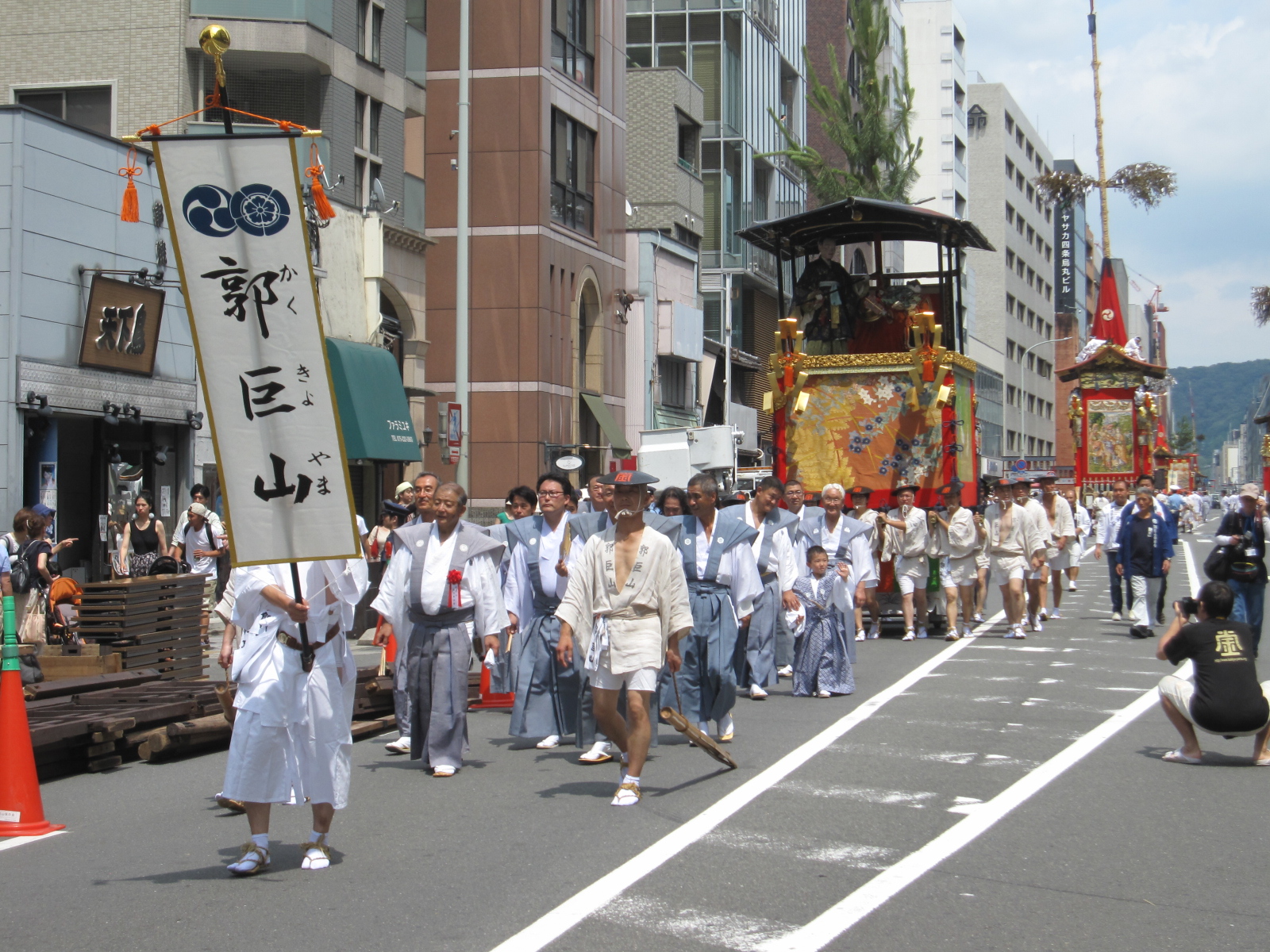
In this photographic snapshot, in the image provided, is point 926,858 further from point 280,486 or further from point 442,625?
point 442,625

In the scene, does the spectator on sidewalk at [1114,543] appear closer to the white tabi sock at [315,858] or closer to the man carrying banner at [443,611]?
the man carrying banner at [443,611]

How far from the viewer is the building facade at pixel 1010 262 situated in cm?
8969

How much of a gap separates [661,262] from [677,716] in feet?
113

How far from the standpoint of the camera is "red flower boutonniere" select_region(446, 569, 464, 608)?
8859 millimetres

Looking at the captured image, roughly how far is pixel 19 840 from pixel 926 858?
450 cm

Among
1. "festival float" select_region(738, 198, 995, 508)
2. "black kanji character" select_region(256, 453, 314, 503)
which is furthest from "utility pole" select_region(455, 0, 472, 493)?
"black kanji character" select_region(256, 453, 314, 503)

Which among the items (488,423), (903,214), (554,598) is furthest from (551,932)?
(488,423)

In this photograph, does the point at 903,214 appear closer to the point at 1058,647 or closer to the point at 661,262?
the point at 1058,647

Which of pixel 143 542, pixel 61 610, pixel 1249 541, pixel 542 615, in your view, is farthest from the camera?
pixel 143 542

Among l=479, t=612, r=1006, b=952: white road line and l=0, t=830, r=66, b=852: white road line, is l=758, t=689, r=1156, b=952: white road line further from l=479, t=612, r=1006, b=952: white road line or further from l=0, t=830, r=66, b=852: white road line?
l=0, t=830, r=66, b=852: white road line

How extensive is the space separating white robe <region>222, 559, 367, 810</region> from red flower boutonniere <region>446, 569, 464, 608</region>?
7.17ft

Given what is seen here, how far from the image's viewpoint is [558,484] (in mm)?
10570

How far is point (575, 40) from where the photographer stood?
34188mm

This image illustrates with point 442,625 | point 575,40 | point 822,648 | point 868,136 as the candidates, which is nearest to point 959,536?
point 822,648
